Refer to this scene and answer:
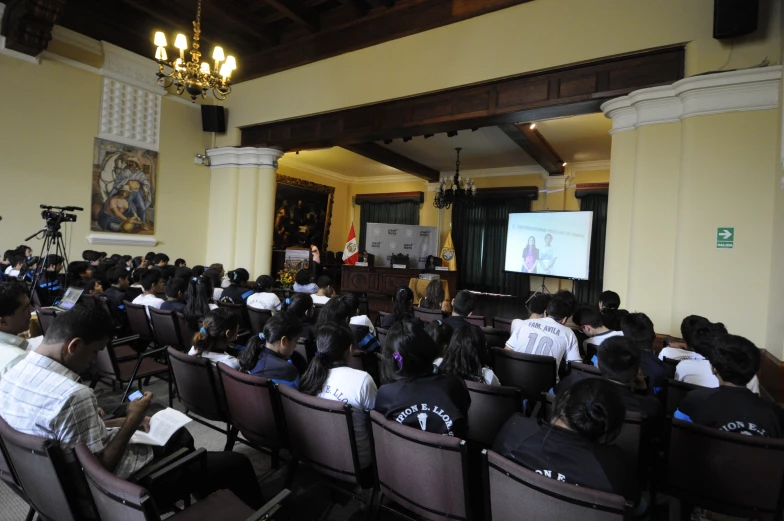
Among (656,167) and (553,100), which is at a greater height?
(553,100)

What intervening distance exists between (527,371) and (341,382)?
1.34m

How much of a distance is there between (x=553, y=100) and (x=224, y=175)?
19.2 feet

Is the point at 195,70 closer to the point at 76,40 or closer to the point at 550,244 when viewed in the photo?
the point at 76,40

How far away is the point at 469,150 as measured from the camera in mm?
9031

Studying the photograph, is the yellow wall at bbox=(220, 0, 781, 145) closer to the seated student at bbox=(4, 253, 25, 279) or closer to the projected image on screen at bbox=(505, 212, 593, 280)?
the projected image on screen at bbox=(505, 212, 593, 280)

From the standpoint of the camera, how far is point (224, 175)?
7.68 m

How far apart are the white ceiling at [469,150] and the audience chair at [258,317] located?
540cm

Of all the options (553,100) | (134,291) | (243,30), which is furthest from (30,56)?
(553,100)

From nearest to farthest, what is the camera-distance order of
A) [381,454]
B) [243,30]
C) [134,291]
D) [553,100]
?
[381,454], [134,291], [553,100], [243,30]

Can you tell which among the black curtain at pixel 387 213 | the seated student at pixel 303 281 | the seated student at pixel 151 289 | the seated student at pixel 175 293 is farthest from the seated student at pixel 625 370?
the black curtain at pixel 387 213

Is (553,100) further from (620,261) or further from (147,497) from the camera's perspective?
(147,497)

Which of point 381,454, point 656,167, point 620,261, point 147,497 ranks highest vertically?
point 656,167

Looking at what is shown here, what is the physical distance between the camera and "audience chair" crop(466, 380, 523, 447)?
1.92 m

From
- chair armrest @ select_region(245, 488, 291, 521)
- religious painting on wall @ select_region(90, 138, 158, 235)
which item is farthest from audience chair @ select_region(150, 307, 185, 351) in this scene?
religious painting on wall @ select_region(90, 138, 158, 235)
